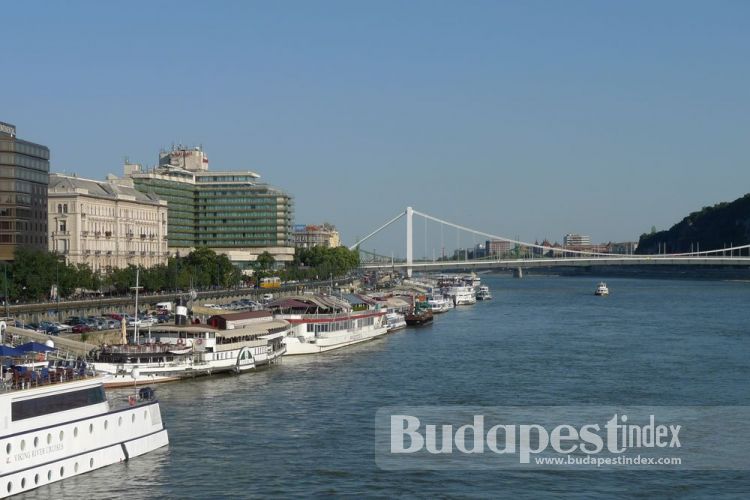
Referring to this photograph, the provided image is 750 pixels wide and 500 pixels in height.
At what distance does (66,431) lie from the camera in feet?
72.4

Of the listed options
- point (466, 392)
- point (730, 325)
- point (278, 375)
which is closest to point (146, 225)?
point (730, 325)

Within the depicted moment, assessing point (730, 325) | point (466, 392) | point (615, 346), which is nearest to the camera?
point (466, 392)

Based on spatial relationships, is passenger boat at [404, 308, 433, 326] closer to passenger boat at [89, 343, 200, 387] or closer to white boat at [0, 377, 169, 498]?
passenger boat at [89, 343, 200, 387]

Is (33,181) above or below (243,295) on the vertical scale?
above

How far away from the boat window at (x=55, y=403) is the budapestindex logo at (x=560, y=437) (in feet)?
19.7

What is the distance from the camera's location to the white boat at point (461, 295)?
90312mm

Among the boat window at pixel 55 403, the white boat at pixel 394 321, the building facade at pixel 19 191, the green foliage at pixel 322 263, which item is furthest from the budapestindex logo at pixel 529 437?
the green foliage at pixel 322 263

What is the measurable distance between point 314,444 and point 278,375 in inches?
495

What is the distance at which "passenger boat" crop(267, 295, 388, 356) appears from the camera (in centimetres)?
4616

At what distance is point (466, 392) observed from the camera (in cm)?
3391

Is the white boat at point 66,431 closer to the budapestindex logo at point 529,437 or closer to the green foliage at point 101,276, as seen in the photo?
the budapestindex logo at point 529,437

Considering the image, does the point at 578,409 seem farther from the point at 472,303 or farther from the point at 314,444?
the point at 472,303

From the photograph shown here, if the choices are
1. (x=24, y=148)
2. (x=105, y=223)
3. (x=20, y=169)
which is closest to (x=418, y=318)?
(x=20, y=169)

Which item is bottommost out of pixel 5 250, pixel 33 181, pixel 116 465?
pixel 116 465
